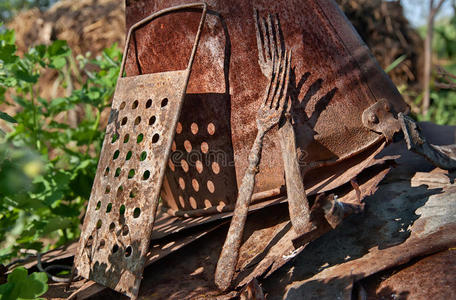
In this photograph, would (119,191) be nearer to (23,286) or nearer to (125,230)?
(125,230)

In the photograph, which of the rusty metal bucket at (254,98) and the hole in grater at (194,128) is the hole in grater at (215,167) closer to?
the rusty metal bucket at (254,98)

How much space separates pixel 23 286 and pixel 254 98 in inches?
38.7

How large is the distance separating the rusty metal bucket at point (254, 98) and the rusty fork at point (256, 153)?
0.06 meters

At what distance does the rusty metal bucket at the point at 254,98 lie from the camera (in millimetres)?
1607

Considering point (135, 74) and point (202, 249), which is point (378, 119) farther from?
point (135, 74)

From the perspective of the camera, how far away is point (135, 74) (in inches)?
73.2

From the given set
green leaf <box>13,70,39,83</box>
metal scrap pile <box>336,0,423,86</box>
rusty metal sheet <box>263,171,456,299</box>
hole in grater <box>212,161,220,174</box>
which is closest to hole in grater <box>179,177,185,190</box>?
hole in grater <box>212,161,220,174</box>

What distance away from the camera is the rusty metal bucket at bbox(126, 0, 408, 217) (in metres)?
1.61

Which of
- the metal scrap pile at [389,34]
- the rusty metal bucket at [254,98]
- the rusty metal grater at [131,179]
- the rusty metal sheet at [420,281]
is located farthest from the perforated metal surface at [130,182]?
the metal scrap pile at [389,34]

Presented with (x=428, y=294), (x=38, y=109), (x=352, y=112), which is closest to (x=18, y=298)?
(x=428, y=294)

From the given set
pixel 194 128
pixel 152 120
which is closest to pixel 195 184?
pixel 194 128

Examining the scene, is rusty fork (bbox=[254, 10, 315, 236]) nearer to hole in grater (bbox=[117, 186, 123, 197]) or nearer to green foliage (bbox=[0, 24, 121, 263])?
hole in grater (bbox=[117, 186, 123, 197])

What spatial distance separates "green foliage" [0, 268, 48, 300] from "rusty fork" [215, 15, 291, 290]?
520mm

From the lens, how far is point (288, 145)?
4.85ft
